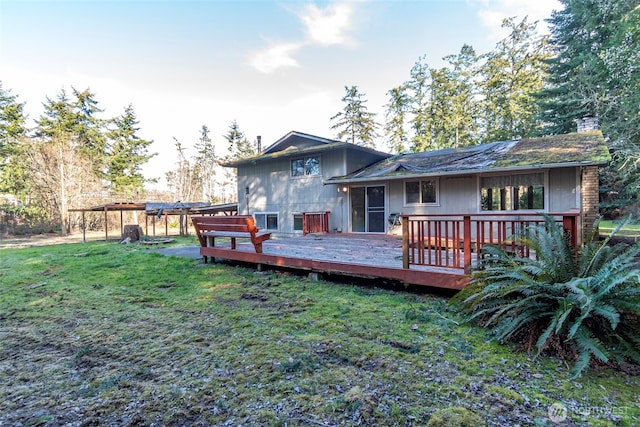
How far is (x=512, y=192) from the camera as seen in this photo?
27.8 ft

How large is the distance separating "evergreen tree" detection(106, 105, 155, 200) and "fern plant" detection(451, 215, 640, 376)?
30.7m

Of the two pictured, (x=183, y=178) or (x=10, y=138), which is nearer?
(x=10, y=138)

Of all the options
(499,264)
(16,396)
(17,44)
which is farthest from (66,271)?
(17,44)

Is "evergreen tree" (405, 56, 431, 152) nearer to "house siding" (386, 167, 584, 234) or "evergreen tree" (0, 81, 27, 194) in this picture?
"house siding" (386, 167, 584, 234)

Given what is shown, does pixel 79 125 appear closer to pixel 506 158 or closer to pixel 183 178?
pixel 183 178

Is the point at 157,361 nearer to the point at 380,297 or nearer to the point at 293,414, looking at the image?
the point at 293,414

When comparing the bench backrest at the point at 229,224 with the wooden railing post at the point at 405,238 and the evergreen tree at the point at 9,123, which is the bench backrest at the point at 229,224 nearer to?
the wooden railing post at the point at 405,238

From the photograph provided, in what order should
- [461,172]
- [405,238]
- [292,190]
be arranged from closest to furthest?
[405,238] < [461,172] < [292,190]

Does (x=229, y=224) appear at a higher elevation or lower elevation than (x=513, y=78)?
lower

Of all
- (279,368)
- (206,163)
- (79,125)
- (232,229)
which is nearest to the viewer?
(279,368)

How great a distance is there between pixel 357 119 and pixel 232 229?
2546cm

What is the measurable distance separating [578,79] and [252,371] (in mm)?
20297

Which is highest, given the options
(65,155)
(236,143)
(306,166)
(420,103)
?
(420,103)

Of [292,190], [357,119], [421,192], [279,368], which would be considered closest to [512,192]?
[421,192]
